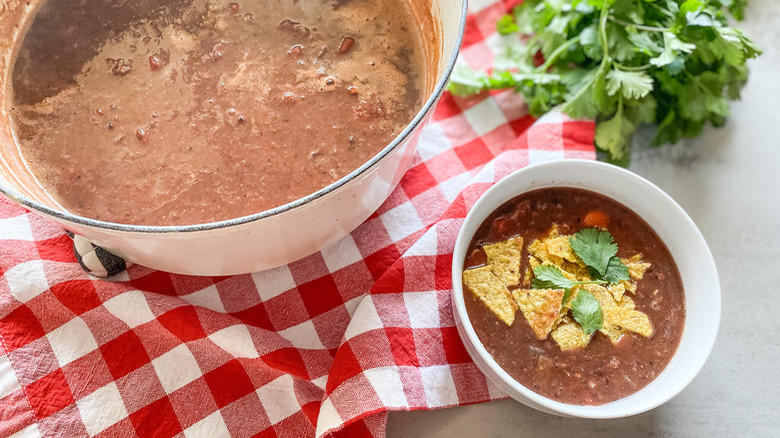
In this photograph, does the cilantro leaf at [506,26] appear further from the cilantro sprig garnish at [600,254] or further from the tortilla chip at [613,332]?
the tortilla chip at [613,332]

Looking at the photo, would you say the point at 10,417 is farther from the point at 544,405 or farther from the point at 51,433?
the point at 544,405

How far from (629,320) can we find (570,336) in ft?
0.38

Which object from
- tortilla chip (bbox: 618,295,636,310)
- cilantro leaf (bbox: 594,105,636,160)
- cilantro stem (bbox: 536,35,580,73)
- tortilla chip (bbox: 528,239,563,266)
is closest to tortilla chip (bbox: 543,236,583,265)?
tortilla chip (bbox: 528,239,563,266)

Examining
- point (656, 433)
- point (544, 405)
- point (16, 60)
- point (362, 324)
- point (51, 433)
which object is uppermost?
point (16, 60)

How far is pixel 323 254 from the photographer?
4.84ft

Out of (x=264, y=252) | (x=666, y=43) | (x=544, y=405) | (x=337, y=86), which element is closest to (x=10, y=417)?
(x=264, y=252)

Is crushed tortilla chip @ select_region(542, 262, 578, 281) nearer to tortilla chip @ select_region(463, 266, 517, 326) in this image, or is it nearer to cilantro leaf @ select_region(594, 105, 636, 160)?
tortilla chip @ select_region(463, 266, 517, 326)

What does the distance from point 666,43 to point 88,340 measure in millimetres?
1336

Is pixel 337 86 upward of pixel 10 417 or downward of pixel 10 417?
upward

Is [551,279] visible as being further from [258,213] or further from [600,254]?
[258,213]

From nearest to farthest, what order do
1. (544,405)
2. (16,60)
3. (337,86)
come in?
(544,405), (337,86), (16,60)

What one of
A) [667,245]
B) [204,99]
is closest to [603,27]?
[667,245]

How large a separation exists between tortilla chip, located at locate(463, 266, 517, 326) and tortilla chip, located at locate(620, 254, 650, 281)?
0.80 feet

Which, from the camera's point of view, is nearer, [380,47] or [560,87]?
[380,47]
